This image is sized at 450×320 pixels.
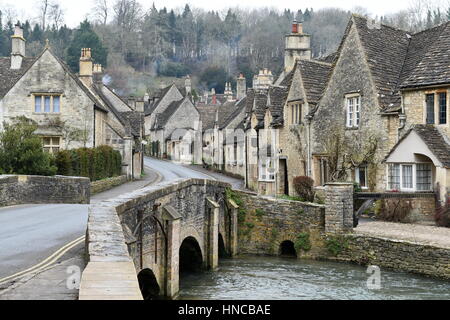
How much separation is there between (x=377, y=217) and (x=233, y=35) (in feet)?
386

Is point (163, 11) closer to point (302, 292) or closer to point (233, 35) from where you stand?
point (233, 35)

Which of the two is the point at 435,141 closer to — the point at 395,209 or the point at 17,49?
the point at 395,209

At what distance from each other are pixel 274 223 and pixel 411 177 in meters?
6.10

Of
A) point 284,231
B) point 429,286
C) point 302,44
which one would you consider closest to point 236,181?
point 302,44

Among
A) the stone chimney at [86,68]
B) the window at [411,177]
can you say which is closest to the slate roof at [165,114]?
the stone chimney at [86,68]

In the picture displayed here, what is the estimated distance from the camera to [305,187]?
31.3 meters

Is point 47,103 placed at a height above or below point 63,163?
above

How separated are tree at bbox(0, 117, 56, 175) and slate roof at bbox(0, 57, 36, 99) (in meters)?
13.3

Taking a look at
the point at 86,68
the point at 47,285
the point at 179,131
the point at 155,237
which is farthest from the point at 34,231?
the point at 179,131

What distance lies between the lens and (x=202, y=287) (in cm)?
2042

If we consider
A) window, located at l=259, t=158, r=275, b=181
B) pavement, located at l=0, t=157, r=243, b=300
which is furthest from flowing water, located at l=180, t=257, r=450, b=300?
window, located at l=259, t=158, r=275, b=181

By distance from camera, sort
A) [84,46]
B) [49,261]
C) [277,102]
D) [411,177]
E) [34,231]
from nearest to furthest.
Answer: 1. [49,261]
2. [34,231]
3. [411,177]
4. [277,102]
5. [84,46]

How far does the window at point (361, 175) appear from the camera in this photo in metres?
29.5

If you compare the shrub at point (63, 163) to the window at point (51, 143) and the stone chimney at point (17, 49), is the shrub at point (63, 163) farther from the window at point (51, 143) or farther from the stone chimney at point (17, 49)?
the stone chimney at point (17, 49)
